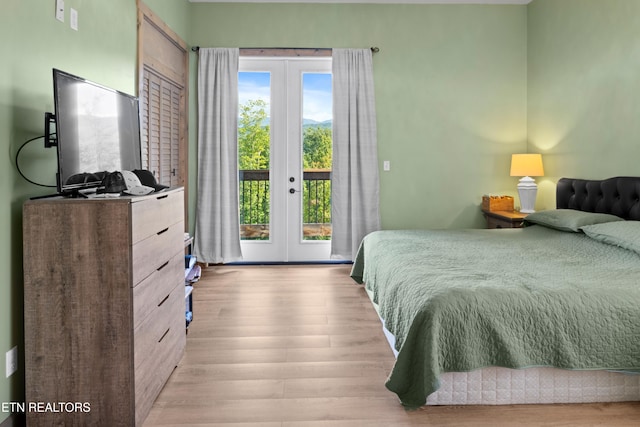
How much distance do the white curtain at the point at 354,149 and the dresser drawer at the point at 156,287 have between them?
2654 mm

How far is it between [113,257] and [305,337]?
60.1 inches

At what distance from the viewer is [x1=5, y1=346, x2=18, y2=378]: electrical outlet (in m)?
1.88

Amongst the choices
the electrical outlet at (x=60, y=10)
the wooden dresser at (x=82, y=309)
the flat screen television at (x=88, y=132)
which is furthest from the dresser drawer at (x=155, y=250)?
the electrical outlet at (x=60, y=10)

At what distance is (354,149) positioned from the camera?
502 centimetres

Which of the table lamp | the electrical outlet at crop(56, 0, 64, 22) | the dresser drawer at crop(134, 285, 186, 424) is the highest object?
the electrical outlet at crop(56, 0, 64, 22)

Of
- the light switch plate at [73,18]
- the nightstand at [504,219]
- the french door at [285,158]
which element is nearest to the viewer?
the light switch plate at [73,18]

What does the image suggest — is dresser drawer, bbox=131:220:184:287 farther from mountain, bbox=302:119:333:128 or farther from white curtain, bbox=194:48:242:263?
mountain, bbox=302:119:333:128

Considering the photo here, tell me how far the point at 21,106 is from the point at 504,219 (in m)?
4.01

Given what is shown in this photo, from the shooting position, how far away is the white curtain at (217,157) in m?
4.96

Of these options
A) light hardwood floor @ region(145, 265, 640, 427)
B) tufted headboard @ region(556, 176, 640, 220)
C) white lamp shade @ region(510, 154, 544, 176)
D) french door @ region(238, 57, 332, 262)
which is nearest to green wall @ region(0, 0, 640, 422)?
white lamp shade @ region(510, 154, 544, 176)

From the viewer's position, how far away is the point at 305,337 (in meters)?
3.02

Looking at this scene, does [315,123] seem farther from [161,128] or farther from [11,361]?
[11,361]

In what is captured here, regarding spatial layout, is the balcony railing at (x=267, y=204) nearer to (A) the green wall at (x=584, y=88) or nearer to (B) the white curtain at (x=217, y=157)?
(B) the white curtain at (x=217, y=157)

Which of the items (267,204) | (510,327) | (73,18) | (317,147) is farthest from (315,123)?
(510,327)
